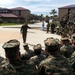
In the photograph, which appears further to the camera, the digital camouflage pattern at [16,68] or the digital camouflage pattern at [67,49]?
the digital camouflage pattern at [67,49]

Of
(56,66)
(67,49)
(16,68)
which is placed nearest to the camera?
(16,68)

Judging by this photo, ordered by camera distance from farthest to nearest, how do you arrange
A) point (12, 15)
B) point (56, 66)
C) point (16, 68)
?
point (12, 15) → point (56, 66) → point (16, 68)

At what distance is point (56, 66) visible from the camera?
393cm

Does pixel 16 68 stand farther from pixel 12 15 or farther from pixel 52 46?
pixel 12 15

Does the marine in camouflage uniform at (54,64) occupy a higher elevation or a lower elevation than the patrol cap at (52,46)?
lower

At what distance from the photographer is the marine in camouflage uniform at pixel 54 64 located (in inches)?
154

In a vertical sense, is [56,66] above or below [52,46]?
below

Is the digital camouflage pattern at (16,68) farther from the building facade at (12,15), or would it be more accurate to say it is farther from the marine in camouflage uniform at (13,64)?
the building facade at (12,15)

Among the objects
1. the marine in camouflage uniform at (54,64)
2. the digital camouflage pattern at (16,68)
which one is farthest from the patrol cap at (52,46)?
the digital camouflage pattern at (16,68)

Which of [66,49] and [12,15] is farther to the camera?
[12,15]

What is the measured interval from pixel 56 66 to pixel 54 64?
5cm

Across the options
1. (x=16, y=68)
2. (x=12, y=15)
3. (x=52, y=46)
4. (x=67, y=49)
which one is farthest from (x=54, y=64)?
(x=12, y=15)

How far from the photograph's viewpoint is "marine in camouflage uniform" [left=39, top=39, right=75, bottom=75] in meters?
3.92

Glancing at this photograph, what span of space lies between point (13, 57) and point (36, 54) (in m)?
1.97
